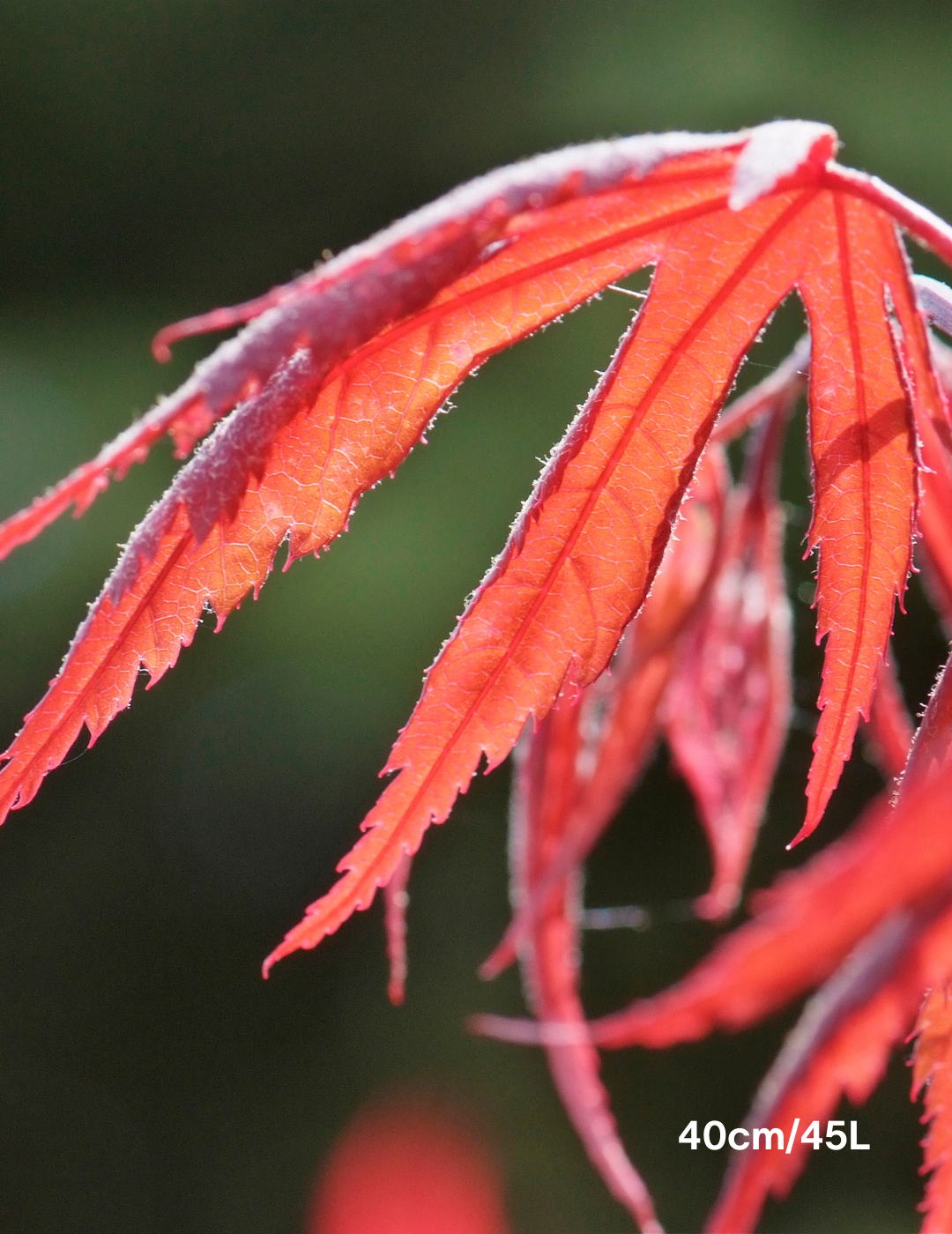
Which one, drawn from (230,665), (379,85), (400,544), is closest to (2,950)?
(230,665)

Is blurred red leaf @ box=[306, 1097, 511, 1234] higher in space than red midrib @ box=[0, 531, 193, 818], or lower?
lower

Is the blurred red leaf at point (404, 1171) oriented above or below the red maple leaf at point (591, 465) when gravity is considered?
below

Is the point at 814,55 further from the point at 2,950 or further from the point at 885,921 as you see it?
the point at 885,921

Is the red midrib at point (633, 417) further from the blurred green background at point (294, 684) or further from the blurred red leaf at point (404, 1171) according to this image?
the blurred red leaf at point (404, 1171)

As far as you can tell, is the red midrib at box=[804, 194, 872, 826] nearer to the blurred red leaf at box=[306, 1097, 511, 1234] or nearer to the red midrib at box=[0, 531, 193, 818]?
the red midrib at box=[0, 531, 193, 818]

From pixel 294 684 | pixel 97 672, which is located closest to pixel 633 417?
pixel 97 672

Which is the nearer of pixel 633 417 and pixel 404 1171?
pixel 633 417

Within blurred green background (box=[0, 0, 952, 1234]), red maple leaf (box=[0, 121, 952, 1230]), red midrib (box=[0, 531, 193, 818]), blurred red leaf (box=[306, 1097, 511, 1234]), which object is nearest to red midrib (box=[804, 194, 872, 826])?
red maple leaf (box=[0, 121, 952, 1230])

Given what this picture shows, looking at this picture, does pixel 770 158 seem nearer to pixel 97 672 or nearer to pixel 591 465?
pixel 591 465

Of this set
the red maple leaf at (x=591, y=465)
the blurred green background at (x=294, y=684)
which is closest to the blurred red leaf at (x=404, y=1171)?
the blurred green background at (x=294, y=684)
